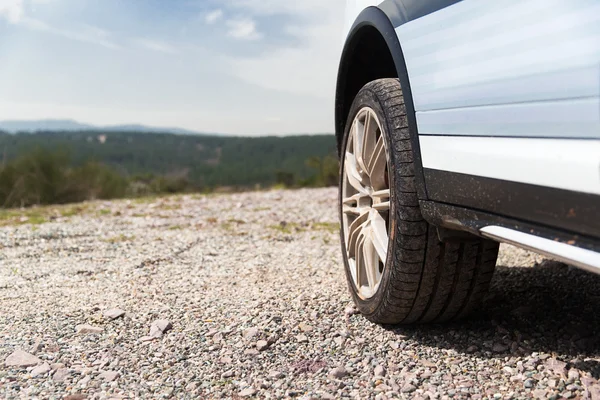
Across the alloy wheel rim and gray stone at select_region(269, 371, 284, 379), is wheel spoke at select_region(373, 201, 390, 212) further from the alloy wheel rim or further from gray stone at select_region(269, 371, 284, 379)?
gray stone at select_region(269, 371, 284, 379)

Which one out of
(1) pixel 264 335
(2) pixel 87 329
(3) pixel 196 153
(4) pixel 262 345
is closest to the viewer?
(4) pixel 262 345

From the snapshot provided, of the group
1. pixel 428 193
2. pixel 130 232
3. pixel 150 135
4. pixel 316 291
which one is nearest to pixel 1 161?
pixel 130 232

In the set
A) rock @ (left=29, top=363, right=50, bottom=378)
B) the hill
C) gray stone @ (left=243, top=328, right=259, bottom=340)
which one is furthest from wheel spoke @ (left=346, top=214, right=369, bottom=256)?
the hill

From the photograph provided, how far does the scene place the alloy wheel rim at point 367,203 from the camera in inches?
94.2

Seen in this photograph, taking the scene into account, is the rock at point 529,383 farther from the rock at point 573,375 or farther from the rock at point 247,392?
the rock at point 247,392

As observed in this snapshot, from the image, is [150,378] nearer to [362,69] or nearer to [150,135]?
[362,69]

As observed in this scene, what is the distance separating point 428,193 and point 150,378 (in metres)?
1.30

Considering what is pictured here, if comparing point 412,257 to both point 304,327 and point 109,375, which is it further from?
point 109,375

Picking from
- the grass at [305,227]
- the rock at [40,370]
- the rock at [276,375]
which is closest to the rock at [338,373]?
the rock at [276,375]

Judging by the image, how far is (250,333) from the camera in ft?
8.13

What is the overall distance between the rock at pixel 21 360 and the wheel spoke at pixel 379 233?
1.52m

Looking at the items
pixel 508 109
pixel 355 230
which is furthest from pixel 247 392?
pixel 508 109

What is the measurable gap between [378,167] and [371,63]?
85 centimetres

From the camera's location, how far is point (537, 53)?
54.7 inches
